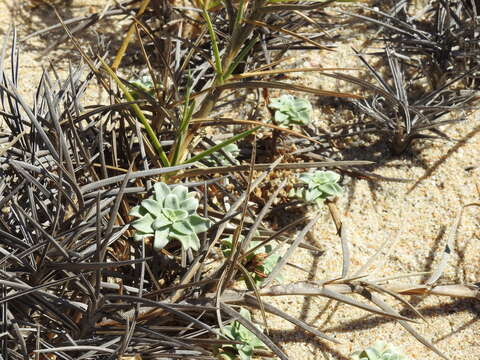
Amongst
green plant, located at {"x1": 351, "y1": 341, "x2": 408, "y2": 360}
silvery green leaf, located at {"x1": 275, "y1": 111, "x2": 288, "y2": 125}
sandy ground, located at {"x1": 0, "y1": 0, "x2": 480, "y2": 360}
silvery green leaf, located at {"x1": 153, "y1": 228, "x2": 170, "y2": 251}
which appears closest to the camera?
silvery green leaf, located at {"x1": 153, "y1": 228, "x2": 170, "y2": 251}

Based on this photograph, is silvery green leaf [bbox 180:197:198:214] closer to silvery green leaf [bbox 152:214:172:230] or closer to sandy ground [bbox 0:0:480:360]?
silvery green leaf [bbox 152:214:172:230]

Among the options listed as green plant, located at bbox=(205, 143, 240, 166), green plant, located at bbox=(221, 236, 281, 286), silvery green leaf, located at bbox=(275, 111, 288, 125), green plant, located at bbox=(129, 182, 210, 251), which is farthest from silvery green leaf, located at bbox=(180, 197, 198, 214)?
silvery green leaf, located at bbox=(275, 111, 288, 125)

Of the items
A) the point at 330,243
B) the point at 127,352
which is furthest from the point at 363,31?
the point at 127,352

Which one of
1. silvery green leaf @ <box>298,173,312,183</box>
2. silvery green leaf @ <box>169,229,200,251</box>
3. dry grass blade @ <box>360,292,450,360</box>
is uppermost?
silvery green leaf @ <box>169,229,200,251</box>

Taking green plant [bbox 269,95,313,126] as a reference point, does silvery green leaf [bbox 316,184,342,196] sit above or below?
below

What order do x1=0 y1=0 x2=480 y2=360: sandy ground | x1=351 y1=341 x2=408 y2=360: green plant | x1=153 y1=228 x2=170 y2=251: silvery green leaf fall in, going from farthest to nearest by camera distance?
x1=0 y1=0 x2=480 y2=360: sandy ground → x1=351 y1=341 x2=408 y2=360: green plant → x1=153 y1=228 x2=170 y2=251: silvery green leaf
